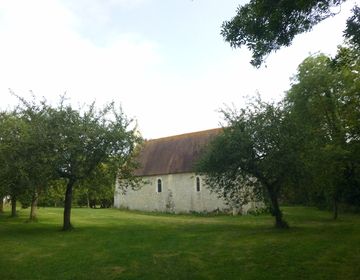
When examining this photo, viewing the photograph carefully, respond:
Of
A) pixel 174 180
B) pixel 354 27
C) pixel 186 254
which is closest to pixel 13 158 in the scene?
pixel 186 254

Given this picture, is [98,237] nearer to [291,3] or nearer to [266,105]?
[266,105]

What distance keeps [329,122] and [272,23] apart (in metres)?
30.8

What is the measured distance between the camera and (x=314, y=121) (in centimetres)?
4009

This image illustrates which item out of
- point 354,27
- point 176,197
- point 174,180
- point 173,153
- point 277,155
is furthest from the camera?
point 173,153

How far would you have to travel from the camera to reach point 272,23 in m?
11.2

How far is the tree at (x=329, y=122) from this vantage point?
2756 cm

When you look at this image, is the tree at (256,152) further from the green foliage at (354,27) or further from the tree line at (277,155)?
the green foliage at (354,27)

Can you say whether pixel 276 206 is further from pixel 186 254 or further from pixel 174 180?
pixel 174 180

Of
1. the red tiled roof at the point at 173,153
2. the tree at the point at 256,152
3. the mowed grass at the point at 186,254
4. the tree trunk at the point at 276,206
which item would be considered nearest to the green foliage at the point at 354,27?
the mowed grass at the point at 186,254

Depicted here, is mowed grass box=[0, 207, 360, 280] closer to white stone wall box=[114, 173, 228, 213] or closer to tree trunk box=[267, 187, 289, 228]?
tree trunk box=[267, 187, 289, 228]

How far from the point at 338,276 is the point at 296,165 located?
949 cm

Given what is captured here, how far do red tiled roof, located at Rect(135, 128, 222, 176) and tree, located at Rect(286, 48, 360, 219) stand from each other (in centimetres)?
1171

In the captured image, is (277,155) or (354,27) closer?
(354,27)

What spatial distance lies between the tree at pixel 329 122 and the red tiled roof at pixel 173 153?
11.7 meters
